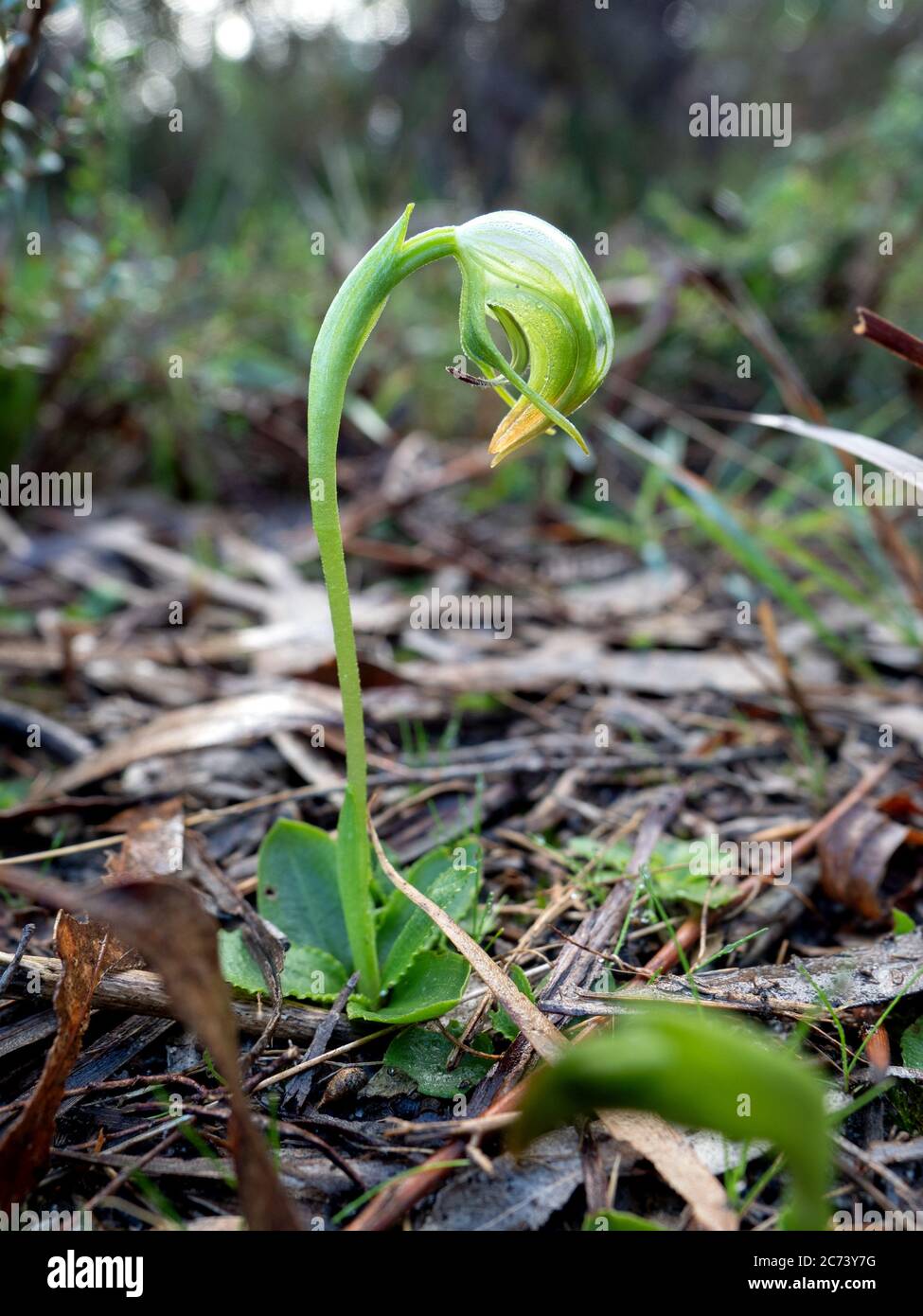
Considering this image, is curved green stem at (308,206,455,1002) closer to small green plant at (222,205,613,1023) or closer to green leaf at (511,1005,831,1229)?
small green plant at (222,205,613,1023)

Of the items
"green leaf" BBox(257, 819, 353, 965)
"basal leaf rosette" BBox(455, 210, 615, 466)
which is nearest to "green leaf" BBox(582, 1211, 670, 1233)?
"green leaf" BBox(257, 819, 353, 965)

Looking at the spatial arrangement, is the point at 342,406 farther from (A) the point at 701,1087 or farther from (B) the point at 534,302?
(A) the point at 701,1087

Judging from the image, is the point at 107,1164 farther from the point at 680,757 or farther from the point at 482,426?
A: the point at 482,426

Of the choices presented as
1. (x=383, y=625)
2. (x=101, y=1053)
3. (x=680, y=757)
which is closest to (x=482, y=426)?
(x=383, y=625)

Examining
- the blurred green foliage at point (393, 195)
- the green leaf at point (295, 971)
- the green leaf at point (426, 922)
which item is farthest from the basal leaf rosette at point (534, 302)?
the blurred green foliage at point (393, 195)

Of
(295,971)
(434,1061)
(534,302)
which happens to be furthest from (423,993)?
(534,302)

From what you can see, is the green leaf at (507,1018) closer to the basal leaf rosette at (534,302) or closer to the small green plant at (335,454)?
the small green plant at (335,454)
